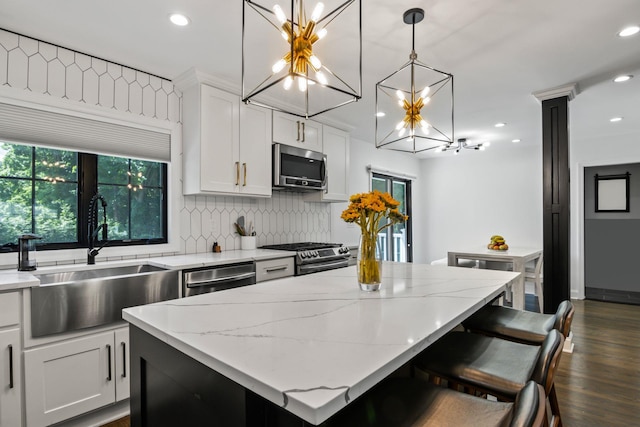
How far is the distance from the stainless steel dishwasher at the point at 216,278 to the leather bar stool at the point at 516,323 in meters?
1.64

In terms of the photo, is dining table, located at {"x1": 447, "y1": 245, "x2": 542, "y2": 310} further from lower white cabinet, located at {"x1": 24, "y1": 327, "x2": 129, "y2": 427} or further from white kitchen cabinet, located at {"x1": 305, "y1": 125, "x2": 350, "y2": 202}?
lower white cabinet, located at {"x1": 24, "y1": 327, "x2": 129, "y2": 427}

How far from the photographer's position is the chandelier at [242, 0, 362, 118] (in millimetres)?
1410

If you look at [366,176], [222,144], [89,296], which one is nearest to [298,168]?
[222,144]

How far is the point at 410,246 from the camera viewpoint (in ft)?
21.2

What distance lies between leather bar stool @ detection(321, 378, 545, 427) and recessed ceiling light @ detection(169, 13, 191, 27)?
86.7 inches

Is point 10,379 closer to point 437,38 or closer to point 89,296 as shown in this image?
point 89,296

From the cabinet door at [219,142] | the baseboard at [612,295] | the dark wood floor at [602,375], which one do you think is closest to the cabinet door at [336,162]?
the cabinet door at [219,142]

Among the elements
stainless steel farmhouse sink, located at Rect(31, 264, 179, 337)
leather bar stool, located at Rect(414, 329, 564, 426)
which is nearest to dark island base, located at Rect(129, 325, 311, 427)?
leather bar stool, located at Rect(414, 329, 564, 426)

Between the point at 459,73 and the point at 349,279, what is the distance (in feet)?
6.76

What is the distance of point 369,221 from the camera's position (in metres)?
1.48

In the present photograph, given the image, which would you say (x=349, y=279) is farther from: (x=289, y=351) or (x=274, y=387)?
(x=274, y=387)

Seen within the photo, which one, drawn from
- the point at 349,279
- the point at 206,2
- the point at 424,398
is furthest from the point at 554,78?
the point at 424,398

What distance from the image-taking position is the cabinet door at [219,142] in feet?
9.21

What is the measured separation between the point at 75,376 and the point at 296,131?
2714 mm
